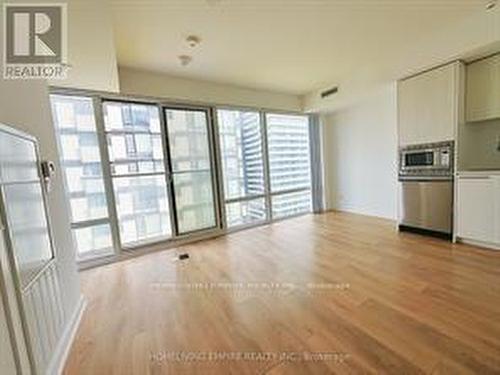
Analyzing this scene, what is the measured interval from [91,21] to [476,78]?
166 inches

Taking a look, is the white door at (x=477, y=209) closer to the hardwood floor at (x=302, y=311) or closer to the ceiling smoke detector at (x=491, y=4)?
the hardwood floor at (x=302, y=311)

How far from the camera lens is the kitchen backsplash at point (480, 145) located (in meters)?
3.35

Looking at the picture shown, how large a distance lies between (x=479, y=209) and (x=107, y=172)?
4.80 meters

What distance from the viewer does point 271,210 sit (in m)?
5.51

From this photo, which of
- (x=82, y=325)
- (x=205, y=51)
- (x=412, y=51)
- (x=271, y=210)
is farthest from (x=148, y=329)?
(x=412, y=51)

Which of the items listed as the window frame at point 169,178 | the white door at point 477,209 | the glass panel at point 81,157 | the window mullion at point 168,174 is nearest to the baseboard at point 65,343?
the window frame at point 169,178

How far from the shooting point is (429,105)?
3547mm

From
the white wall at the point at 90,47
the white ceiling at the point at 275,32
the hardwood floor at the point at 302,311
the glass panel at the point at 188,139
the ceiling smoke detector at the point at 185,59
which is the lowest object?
the hardwood floor at the point at 302,311

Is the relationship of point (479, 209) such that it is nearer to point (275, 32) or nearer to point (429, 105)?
point (429, 105)

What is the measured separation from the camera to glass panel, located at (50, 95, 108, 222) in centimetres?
343

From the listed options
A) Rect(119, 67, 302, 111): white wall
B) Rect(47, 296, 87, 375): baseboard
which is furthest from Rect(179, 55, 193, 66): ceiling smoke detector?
Rect(47, 296, 87, 375): baseboard

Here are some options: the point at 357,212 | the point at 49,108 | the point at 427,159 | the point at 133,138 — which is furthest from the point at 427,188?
the point at 49,108

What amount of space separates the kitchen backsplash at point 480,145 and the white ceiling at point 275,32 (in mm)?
1339

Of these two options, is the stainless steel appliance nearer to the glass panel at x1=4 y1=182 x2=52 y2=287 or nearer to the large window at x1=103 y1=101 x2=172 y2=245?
the large window at x1=103 y1=101 x2=172 y2=245
